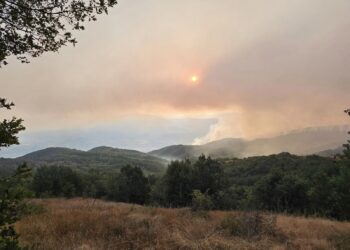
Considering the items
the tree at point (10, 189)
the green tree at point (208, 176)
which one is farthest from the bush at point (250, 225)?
the green tree at point (208, 176)

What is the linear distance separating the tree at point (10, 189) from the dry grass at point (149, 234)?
385cm

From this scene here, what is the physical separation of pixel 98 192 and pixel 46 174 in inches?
488

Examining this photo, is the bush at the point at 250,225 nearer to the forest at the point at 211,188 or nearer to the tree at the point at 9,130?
the tree at the point at 9,130

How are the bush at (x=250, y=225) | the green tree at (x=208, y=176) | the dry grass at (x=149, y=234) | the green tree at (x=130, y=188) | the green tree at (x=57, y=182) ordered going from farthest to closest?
the green tree at (x=57, y=182) → the green tree at (x=130, y=188) → the green tree at (x=208, y=176) → the bush at (x=250, y=225) → the dry grass at (x=149, y=234)

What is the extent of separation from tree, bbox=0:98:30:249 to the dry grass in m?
3.85

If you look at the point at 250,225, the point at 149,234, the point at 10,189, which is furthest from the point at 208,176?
the point at 10,189

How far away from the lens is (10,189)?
526 centimetres

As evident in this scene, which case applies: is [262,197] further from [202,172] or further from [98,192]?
[98,192]

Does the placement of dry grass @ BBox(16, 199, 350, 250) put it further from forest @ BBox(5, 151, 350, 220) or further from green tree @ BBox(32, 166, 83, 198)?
green tree @ BBox(32, 166, 83, 198)

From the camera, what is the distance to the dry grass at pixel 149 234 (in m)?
10.0

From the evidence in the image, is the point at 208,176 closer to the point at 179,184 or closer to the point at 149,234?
the point at 179,184

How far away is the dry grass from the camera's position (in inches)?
394

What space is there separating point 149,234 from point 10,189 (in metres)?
6.59

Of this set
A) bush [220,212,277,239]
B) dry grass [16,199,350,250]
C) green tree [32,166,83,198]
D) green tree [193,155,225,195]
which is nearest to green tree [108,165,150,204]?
green tree [32,166,83,198]
